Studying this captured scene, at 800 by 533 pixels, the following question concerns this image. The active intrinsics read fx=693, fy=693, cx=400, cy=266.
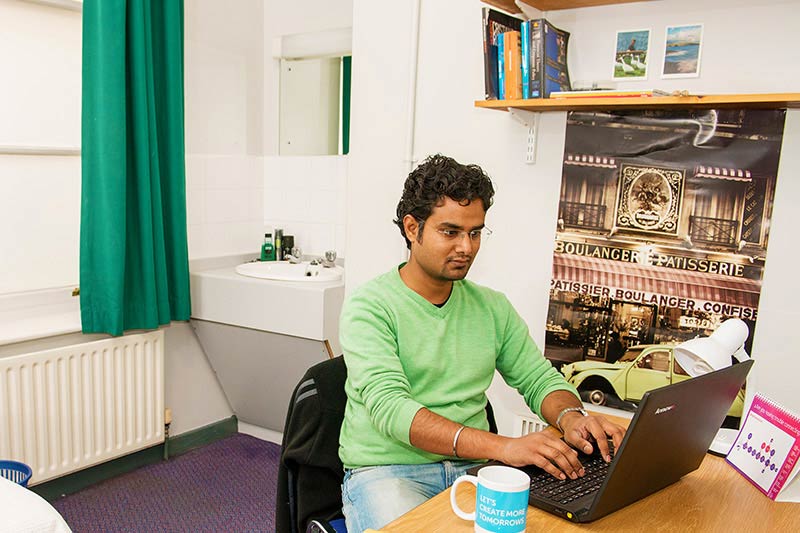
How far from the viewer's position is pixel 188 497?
9.91ft

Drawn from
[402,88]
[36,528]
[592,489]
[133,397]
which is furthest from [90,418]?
[592,489]

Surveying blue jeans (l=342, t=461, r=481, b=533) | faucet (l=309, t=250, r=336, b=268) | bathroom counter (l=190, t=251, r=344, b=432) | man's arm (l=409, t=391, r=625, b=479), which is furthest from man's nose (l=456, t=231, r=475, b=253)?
faucet (l=309, t=250, r=336, b=268)

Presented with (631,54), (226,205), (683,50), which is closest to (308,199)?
(226,205)

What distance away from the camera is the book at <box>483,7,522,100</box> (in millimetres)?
2287

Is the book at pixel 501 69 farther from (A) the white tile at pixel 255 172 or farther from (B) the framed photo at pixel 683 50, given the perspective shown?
(A) the white tile at pixel 255 172

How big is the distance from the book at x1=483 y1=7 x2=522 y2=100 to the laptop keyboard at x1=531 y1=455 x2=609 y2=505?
4.55ft

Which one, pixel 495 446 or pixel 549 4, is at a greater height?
pixel 549 4

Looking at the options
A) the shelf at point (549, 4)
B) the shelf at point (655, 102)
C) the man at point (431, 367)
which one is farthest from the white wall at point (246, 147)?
the man at point (431, 367)

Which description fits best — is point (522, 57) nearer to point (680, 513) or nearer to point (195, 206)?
point (680, 513)

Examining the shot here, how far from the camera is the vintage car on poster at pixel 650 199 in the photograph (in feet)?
7.46

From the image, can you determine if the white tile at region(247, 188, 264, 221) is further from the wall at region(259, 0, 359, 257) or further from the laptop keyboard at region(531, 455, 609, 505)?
the laptop keyboard at region(531, 455, 609, 505)

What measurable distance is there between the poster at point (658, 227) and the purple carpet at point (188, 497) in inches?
58.2

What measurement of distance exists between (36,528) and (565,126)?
1.99 metres

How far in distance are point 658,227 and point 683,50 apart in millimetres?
573
